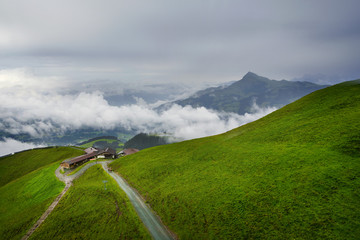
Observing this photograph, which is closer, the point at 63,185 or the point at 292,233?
the point at 292,233

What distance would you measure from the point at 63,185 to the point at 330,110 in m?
101

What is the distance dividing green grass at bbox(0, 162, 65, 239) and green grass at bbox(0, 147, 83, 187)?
48.6m

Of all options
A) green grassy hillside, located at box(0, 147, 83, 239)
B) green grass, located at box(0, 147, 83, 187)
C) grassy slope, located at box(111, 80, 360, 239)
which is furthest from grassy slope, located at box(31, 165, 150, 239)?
green grass, located at box(0, 147, 83, 187)

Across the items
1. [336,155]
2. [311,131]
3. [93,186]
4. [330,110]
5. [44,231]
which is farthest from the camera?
[93,186]

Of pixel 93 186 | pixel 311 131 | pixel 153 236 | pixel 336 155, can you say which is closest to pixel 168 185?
pixel 153 236

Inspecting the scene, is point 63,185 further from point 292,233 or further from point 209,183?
point 292,233

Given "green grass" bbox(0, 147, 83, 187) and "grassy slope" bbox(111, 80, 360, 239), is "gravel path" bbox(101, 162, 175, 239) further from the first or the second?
"green grass" bbox(0, 147, 83, 187)

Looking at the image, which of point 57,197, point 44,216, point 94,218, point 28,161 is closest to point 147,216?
point 94,218

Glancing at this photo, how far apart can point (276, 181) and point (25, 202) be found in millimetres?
88423

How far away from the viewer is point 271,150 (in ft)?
152

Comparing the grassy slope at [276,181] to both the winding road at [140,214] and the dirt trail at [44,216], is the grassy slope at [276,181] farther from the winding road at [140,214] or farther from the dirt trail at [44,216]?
the dirt trail at [44,216]

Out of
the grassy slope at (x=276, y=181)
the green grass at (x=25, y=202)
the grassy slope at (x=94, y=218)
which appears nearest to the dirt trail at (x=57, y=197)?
the green grass at (x=25, y=202)

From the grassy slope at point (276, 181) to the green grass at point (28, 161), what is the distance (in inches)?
4397

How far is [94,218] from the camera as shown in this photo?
38.7 metres
